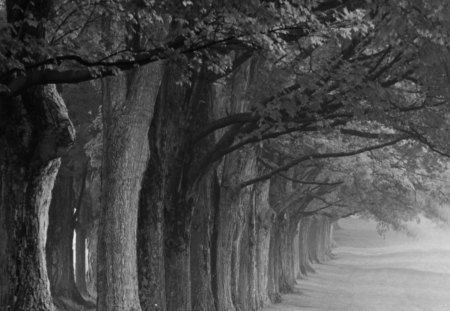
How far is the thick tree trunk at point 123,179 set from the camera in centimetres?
1295

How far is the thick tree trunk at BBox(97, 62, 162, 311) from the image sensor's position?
12953 mm

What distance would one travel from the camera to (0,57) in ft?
26.3

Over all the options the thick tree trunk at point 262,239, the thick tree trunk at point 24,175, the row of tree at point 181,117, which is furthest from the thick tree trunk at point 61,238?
the thick tree trunk at point 24,175

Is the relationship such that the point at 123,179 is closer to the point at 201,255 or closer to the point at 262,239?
the point at 201,255

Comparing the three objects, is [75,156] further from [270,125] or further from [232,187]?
[270,125]

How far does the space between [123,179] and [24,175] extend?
10.1 feet

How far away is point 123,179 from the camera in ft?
43.1

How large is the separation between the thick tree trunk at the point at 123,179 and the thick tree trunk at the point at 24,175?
108 inches

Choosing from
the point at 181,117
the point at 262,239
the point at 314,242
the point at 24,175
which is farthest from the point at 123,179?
the point at 314,242

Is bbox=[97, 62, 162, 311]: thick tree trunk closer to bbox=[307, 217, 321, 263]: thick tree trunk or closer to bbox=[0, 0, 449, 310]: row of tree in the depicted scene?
bbox=[0, 0, 449, 310]: row of tree

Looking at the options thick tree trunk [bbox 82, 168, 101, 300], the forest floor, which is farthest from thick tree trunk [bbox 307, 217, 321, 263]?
thick tree trunk [bbox 82, 168, 101, 300]

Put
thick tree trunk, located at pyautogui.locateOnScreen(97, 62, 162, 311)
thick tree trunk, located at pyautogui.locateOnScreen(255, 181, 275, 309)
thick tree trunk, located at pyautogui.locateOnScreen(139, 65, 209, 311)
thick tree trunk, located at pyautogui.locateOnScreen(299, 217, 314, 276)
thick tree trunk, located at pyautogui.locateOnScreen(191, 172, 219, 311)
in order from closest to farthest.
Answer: thick tree trunk, located at pyautogui.locateOnScreen(97, 62, 162, 311)
thick tree trunk, located at pyautogui.locateOnScreen(139, 65, 209, 311)
thick tree trunk, located at pyautogui.locateOnScreen(191, 172, 219, 311)
thick tree trunk, located at pyautogui.locateOnScreen(255, 181, 275, 309)
thick tree trunk, located at pyautogui.locateOnScreen(299, 217, 314, 276)

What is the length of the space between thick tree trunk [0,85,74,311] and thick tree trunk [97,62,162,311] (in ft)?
8.96

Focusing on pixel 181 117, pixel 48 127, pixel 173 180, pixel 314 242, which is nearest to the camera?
pixel 48 127
